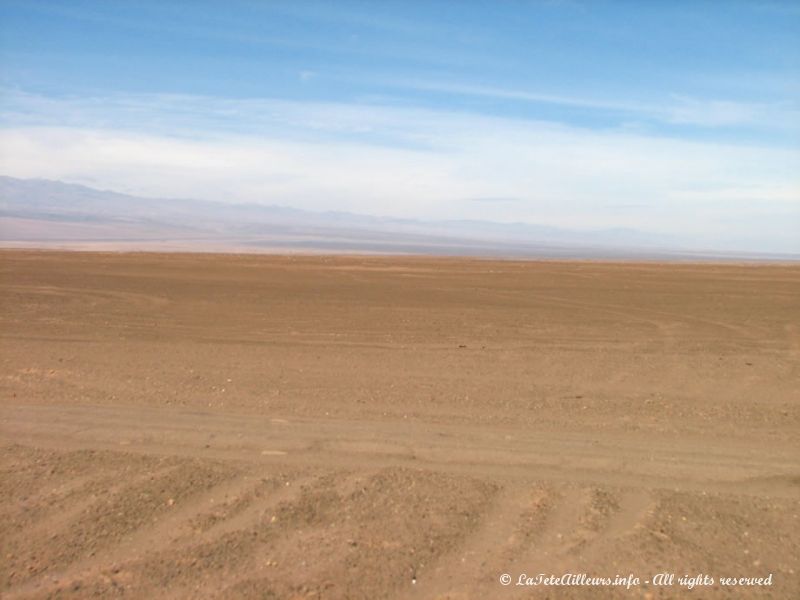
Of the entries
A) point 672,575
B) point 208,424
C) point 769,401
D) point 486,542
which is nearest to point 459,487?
point 486,542

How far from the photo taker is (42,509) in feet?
16.2

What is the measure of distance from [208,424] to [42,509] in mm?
2295

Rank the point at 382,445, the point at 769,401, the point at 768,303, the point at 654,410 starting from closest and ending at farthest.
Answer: the point at 382,445 < the point at 654,410 < the point at 769,401 < the point at 768,303

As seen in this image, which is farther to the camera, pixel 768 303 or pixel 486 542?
pixel 768 303

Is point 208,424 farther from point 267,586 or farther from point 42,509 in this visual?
point 267,586

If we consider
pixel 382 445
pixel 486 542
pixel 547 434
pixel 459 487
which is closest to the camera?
pixel 486 542

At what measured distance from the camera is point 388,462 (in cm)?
605

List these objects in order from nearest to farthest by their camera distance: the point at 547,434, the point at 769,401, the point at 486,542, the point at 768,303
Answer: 1. the point at 486,542
2. the point at 547,434
3. the point at 769,401
4. the point at 768,303

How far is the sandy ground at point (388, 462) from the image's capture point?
427cm

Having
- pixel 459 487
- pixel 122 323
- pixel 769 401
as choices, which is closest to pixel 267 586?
pixel 459 487

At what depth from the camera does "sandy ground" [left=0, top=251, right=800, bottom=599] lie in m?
4.27

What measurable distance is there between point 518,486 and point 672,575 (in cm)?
150

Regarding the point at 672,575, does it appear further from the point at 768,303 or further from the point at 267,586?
the point at 768,303

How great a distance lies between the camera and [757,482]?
5719mm
